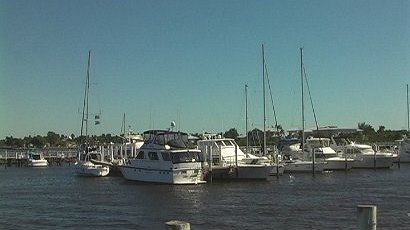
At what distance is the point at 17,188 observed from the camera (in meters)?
56.6

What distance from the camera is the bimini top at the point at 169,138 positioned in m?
54.7

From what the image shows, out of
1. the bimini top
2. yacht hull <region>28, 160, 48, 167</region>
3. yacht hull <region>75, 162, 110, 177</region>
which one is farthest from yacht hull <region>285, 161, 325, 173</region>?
yacht hull <region>28, 160, 48, 167</region>

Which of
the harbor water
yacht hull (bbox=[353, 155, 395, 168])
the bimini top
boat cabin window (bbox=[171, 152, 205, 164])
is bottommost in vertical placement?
the harbor water

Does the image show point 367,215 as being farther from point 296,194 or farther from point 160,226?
point 296,194

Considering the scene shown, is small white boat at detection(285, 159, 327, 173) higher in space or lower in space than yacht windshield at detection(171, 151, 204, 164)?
lower

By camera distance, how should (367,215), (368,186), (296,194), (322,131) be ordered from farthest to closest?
(322,131)
(368,186)
(296,194)
(367,215)

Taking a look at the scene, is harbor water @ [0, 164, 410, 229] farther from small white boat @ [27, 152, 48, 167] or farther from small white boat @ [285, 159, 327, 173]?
small white boat @ [27, 152, 48, 167]

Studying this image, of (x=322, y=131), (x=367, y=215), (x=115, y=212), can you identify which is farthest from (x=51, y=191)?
(x=322, y=131)

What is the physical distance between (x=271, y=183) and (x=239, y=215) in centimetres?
2312

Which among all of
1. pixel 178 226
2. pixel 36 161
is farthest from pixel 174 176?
pixel 36 161

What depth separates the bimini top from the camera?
5465cm

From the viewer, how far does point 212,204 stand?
124 feet

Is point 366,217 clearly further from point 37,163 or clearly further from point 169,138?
point 37,163

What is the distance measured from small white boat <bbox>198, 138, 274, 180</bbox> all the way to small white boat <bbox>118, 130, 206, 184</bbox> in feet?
10.5
